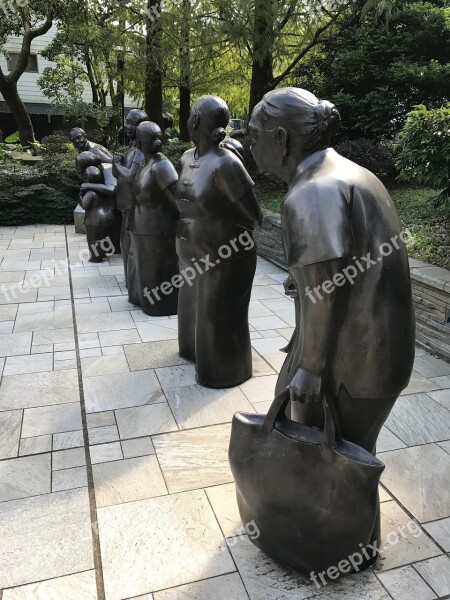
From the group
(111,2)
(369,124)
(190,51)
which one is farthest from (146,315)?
(111,2)

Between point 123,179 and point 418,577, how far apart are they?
5379mm

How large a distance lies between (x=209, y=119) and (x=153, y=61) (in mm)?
10062

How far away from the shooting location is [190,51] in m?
12.4

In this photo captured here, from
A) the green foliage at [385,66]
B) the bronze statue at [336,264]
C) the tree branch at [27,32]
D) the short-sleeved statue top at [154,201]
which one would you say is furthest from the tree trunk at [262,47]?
the tree branch at [27,32]

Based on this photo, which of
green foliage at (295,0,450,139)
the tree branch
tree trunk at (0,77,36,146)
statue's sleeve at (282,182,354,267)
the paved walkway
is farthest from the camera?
tree trunk at (0,77,36,146)

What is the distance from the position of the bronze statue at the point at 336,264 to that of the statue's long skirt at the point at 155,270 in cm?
368

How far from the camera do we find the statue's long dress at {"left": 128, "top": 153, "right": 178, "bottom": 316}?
5.32 metres

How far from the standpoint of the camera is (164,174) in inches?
204

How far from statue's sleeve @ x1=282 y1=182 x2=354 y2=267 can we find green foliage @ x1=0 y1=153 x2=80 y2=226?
1206 cm

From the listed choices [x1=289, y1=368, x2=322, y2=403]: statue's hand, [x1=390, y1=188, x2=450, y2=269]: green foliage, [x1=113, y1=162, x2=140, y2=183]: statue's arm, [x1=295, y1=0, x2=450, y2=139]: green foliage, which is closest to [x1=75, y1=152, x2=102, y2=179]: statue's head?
[x1=113, y1=162, x2=140, y2=183]: statue's arm

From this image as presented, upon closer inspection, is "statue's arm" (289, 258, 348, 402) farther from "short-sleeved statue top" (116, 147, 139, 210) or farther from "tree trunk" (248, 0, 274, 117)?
"tree trunk" (248, 0, 274, 117)

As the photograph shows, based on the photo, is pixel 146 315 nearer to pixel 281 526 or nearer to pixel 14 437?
pixel 14 437

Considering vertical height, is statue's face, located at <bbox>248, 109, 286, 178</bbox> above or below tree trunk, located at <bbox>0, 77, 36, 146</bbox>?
above

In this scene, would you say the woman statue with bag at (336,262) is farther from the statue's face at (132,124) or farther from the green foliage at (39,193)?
the green foliage at (39,193)
